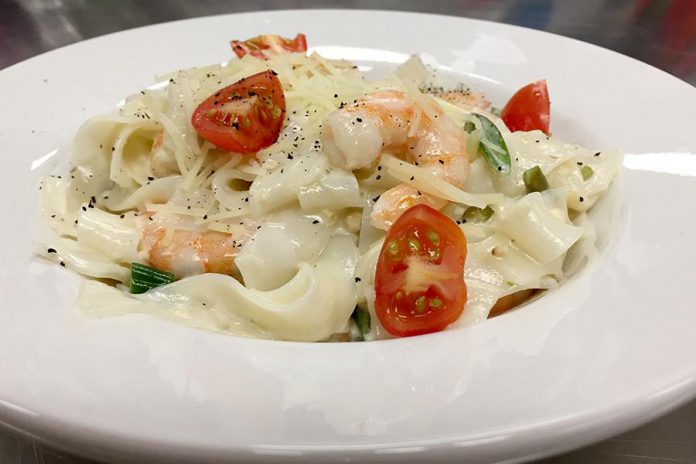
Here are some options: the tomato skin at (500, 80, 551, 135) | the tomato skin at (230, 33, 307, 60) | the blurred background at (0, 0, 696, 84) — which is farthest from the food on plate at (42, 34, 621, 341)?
the blurred background at (0, 0, 696, 84)

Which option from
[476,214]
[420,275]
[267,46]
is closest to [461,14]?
[267,46]

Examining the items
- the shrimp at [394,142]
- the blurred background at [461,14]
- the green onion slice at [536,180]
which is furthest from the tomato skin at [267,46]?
the blurred background at [461,14]

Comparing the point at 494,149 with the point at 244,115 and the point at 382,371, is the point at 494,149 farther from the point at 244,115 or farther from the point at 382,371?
the point at 382,371

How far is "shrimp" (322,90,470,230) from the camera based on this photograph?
2.73 meters

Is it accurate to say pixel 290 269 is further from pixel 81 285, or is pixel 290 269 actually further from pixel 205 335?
pixel 81 285

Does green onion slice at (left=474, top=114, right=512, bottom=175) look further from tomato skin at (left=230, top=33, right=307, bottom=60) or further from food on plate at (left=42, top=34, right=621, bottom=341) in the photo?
tomato skin at (left=230, top=33, right=307, bottom=60)

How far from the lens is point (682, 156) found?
3.21m

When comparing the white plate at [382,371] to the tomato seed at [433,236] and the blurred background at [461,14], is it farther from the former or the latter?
the blurred background at [461,14]

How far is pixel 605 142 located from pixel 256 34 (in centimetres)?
283

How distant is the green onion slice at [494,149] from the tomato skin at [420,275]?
0.67 m

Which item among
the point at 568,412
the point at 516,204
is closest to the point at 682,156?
the point at 516,204

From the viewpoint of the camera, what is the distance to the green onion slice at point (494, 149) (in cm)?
306

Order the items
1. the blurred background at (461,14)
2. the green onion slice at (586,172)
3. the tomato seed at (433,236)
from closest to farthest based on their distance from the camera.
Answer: the tomato seed at (433,236) → the green onion slice at (586,172) → the blurred background at (461,14)

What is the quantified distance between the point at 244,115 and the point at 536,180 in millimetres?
1491
